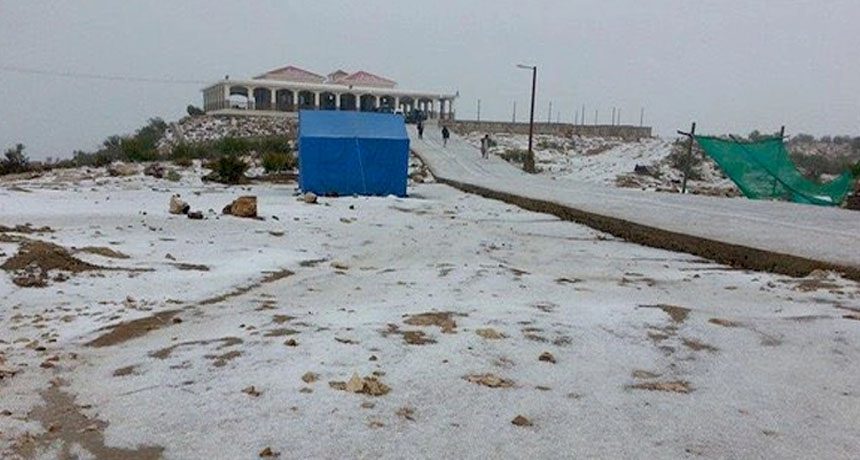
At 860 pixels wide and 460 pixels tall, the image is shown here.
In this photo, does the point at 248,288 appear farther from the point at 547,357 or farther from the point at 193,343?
the point at 547,357

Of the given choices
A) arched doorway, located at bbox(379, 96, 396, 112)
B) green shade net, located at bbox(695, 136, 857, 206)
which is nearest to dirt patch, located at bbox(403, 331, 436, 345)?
green shade net, located at bbox(695, 136, 857, 206)

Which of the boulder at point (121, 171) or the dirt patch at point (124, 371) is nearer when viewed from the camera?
the dirt patch at point (124, 371)

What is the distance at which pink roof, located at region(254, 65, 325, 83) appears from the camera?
207 feet

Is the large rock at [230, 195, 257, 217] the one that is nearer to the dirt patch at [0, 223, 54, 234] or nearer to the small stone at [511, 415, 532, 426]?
the dirt patch at [0, 223, 54, 234]

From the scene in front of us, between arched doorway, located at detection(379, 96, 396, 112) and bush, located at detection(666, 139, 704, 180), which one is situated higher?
arched doorway, located at detection(379, 96, 396, 112)

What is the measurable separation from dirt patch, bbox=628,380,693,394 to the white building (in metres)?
56.3

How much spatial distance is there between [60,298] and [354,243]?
4.60 meters

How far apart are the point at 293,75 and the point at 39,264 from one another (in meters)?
59.7

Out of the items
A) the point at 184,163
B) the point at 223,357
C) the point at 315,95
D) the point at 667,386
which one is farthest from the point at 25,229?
the point at 315,95

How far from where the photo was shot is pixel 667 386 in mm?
3719

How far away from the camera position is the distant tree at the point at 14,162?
2327cm

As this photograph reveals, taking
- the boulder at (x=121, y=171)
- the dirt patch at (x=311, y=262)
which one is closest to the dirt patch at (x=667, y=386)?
the dirt patch at (x=311, y=262)

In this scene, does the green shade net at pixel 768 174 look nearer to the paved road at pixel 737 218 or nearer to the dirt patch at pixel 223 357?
the paved road at pixel 737 218

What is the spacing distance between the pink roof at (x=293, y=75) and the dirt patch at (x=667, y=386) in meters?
62.4
